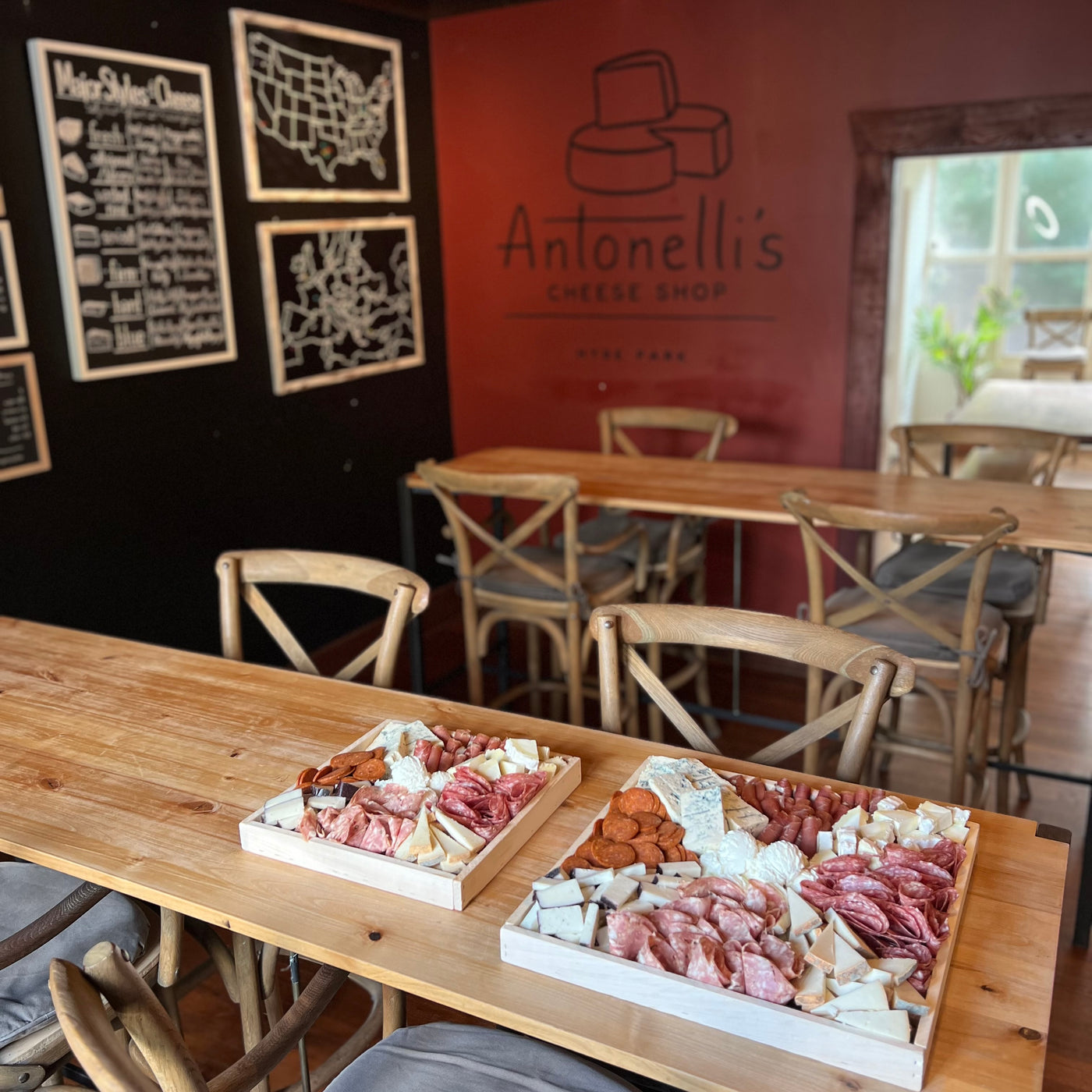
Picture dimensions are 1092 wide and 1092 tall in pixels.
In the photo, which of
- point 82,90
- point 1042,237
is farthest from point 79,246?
point 1042,237

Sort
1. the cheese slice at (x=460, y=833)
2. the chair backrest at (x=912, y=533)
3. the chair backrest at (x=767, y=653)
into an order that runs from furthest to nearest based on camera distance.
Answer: the chair backrest at (x=912, y=533) < the chair backrest at (x=767, y=653) < the cheese slice at (x=460, y=833)

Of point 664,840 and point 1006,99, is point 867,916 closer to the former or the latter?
point 664,840

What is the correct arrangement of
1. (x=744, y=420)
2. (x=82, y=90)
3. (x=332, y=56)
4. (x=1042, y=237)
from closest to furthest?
(x=82, y=90) → (x=332, y=56) → (x=744, y=420) → (x=1042, y=237)

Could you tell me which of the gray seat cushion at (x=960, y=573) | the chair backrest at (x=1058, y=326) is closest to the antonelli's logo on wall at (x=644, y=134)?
the gray seat cushion at (x=960, y=573)

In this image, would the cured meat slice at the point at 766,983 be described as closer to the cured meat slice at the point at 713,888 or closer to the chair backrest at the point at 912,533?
the cured meat slice at the point at 713,888

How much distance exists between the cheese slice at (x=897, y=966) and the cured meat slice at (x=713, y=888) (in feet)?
0.48

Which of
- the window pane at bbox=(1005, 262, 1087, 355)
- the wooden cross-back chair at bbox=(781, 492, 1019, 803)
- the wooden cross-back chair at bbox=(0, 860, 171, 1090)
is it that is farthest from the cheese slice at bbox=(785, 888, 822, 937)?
the window pane at bbox=(1005, 262, 1087, 355)

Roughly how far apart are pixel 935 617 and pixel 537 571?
1.00 meters

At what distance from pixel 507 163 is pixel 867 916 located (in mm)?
3689

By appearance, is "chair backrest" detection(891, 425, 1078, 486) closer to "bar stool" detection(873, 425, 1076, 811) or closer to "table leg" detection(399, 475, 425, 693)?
"bar stool" detection(873, 425, 1076, 811)

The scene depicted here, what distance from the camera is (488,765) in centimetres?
139

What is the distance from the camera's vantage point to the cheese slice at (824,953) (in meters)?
1.01

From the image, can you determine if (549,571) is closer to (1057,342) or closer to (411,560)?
(411,560)

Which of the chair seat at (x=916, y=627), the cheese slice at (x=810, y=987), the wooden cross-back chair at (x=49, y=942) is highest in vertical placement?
the cheese slice at (x=810, y=987)
